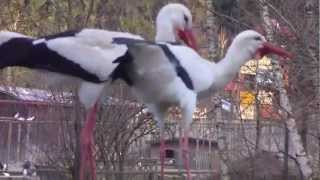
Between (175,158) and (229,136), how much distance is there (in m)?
1.10

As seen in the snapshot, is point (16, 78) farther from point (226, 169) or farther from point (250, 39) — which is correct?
point (250, 39)

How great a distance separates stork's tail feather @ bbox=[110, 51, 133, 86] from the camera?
8133 millimetres

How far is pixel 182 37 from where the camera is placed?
8.91 metres

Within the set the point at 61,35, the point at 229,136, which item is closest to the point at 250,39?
the point at 61,35

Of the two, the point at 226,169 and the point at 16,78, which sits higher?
the point at 16,78

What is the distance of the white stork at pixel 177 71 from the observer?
8180 mm

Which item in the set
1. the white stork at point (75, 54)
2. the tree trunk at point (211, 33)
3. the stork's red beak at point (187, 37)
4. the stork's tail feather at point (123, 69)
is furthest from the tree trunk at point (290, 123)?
the white stork at point (75, 54)

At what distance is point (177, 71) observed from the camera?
26.9ft

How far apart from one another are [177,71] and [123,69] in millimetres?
557

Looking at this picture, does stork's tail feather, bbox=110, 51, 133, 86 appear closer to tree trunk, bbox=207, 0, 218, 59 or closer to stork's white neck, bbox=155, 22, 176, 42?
stork's white neck, bbox=155, 22, 176, 42

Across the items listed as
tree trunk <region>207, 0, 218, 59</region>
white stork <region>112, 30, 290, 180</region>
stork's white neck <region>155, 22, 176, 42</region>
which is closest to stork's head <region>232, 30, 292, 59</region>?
white stork <region>112, 30, 290, 180</region>

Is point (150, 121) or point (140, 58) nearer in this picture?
point (140, 58)

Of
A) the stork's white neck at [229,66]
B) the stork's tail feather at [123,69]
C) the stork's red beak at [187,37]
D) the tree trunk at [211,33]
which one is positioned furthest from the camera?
the tree trunk at [211,33]

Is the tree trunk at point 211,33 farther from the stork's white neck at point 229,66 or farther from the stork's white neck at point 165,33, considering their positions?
the stork's white neck at point 229,66
